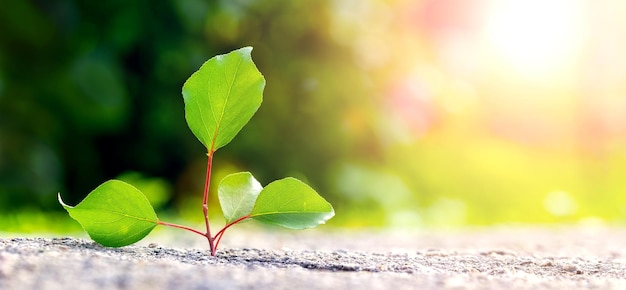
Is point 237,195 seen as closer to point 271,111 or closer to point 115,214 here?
point 115,214

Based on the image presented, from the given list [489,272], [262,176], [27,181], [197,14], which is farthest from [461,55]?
[489,272]

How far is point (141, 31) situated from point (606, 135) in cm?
383

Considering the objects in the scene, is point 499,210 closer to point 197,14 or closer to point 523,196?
point 523,196

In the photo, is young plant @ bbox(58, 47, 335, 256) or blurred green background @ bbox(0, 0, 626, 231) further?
blurred green background @ bbox(0, 0, 626, 231)

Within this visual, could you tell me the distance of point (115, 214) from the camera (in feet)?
3.60

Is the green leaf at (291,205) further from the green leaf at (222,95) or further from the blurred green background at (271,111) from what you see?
the blurred green background at (271,111)

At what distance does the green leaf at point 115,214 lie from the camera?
3.56 ft

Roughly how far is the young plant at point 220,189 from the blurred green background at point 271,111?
1.86m

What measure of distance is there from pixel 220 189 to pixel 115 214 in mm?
164

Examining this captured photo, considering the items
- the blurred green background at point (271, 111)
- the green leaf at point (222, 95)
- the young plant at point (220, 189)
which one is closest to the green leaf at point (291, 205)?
the young plant at point (220, 189)

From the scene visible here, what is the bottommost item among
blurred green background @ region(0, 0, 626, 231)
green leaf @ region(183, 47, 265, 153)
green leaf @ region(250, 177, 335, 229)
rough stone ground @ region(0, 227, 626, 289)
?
rough stone ground @ region(0, 227, 626, 289)

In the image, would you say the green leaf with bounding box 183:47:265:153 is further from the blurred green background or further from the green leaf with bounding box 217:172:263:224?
the blurred green background

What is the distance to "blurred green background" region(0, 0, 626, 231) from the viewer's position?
3.58m

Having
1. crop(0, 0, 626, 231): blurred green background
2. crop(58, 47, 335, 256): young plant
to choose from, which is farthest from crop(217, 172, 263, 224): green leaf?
crop(0, 0, 626, 231): blurred green background
